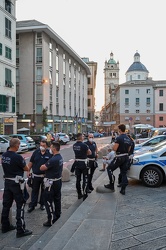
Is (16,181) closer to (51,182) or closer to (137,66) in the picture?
(51,182)

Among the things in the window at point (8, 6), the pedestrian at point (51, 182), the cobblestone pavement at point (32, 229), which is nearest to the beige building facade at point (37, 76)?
the window at point (8, 6)

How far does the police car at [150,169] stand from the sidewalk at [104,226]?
1063mm

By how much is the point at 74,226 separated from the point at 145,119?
243 ft

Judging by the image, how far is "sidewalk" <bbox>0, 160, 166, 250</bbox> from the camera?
448 cm

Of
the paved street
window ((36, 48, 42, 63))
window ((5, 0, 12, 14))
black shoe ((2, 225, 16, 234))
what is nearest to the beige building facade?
window ((36, 48, 42, 63))

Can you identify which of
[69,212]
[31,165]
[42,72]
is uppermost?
[42,72]

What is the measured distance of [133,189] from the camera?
8469 millimetres

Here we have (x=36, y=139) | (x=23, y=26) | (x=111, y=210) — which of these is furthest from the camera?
(x=23, y=26)

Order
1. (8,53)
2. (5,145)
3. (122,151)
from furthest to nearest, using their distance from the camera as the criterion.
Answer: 1. (8,53)
2. (5,145)
3. (122,151)

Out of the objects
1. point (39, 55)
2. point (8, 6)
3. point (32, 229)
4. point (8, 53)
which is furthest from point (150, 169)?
point (39, 55)

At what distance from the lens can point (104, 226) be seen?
17.1 feet

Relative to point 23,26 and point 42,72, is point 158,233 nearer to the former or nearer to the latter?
point 42,72

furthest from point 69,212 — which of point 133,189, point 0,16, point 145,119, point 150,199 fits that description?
point 145,119

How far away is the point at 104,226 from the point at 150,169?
4.05 m
